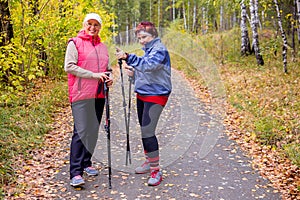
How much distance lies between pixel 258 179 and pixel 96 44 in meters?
3.15

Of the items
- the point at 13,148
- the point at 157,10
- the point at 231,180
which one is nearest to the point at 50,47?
the point at 13,148

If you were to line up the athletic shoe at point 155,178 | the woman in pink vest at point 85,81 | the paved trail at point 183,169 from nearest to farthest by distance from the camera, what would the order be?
1. the woman in pink vest at point 85,81
2. the paved trail at point 183,169
3. the athletic shoe at point 155,178

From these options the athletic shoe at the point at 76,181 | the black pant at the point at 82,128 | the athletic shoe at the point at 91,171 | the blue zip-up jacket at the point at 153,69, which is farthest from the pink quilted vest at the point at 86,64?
the athletic shoe at the point at 91,171

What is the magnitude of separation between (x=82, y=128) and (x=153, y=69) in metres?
1.30

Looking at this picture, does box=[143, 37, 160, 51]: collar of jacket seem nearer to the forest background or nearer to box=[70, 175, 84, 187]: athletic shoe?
box=[70, 175, 84, 187]: athletic shoe

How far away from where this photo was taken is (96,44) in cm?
499

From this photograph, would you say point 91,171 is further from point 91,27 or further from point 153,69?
point 91,27

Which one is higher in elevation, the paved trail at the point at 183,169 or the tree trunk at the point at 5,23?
the tree trunk at the point at 5,23

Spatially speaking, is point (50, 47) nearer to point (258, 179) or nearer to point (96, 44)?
point (96, 44)

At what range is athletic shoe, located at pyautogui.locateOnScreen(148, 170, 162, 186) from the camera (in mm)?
5126

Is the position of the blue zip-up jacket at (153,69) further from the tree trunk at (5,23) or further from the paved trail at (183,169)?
the tree trunk at (5,23)

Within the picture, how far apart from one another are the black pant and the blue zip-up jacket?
2.27 ft

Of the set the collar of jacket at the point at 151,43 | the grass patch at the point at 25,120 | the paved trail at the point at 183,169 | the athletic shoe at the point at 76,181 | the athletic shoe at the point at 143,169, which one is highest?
the collar of jacket at the point at 151,43

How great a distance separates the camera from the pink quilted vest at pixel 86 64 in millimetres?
4848
